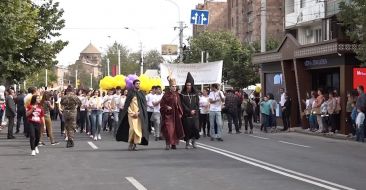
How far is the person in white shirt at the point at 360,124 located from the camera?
2109cm

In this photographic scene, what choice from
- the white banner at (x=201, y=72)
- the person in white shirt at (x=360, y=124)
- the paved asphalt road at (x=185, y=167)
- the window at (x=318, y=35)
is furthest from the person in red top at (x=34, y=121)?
the window at (x=318, y=35)

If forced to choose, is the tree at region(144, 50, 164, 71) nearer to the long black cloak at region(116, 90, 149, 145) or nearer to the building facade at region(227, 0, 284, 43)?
the building facade at region(227, 0, 284, 43)

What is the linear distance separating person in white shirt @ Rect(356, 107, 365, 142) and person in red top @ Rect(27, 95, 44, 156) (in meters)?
10.7

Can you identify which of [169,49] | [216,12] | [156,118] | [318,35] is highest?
[216,12]

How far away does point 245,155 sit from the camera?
15117 mm

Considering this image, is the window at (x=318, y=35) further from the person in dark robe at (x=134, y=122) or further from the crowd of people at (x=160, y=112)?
the person in dark robe at (x=134, y=122)

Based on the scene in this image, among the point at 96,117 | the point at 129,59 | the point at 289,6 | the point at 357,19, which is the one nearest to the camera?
the point at 357,19

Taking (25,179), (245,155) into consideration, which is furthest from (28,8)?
(25,179)

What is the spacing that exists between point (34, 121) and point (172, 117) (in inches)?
143

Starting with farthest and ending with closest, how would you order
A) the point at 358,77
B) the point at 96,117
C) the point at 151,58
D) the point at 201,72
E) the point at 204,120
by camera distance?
the point at 151,58 < the point at 201,72 < the point at 358,77 < the point at 204,120 < the point at 96,117

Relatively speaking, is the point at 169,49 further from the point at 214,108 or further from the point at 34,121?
the point at 34,121

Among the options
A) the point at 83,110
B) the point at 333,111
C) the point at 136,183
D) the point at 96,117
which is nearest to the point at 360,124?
the point at 333,111

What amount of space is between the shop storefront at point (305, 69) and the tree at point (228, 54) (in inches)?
638

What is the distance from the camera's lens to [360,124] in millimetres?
21109
